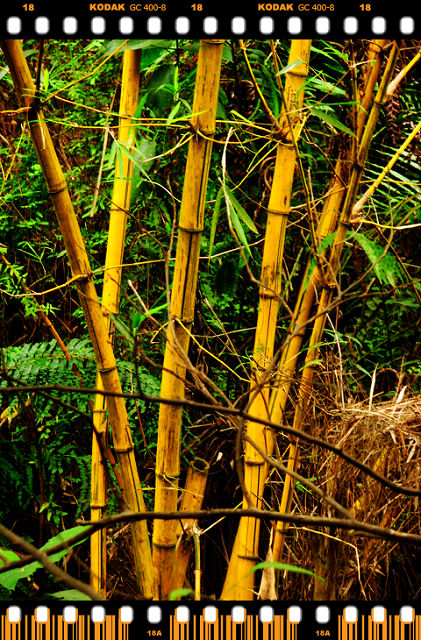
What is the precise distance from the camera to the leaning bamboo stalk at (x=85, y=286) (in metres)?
0.86

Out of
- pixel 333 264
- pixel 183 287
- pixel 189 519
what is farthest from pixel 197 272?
pixel 189 519

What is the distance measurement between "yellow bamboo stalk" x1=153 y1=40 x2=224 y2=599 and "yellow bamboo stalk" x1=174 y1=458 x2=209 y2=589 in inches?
0.5

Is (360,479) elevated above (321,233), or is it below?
below

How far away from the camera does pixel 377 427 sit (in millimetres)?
1034

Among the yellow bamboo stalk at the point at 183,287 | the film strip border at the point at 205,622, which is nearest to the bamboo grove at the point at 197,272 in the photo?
the yellow bamboo stalk at the point at 183,287

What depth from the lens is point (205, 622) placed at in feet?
2.43

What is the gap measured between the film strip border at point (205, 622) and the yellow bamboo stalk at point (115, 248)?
0.79ft

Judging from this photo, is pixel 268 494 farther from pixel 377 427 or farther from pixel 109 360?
pixel 109 360
